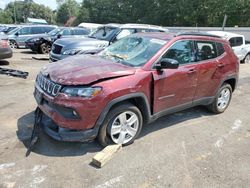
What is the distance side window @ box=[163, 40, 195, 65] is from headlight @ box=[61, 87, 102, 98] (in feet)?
4.66

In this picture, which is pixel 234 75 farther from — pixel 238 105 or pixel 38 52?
pixel 38 52

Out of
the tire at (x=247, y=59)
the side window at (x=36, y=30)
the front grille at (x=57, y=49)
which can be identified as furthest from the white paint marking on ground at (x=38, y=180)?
the side window at (x=36, y=30)

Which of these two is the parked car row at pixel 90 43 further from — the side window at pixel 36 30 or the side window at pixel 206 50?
the side window at pixel 36 30

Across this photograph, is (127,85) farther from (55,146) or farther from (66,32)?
(66,32)

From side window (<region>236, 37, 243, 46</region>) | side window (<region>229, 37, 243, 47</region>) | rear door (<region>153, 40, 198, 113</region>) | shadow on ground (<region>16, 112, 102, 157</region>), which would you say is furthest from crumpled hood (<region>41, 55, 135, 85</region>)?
side window (<region>236, 37, 243, 46</region>)

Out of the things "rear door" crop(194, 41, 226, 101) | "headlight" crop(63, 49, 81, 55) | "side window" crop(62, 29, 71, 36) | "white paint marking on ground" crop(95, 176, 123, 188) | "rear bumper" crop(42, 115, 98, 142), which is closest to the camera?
"white paint marking on ground" crop(95, 176, 123, 188)

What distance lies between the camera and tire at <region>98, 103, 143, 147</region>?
13.8ft

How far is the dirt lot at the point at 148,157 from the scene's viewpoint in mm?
3639

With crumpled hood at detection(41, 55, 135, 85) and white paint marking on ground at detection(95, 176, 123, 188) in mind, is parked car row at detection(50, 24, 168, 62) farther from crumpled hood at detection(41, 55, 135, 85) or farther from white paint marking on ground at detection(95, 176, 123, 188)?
white paint marking on ground at detection(95, 176, 123, 188)

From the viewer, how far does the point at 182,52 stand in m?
5.12

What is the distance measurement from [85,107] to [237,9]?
34807mm

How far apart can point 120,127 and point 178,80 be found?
1291 mm

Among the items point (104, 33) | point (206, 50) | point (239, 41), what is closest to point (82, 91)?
point (206, 50)

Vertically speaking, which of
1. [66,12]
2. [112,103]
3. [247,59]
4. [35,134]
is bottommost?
[247,59]
